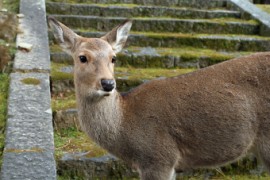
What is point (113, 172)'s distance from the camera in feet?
19.3

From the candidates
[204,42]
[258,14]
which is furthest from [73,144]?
[258,14]

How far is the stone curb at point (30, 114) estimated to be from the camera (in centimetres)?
477

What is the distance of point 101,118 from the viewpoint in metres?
5.20

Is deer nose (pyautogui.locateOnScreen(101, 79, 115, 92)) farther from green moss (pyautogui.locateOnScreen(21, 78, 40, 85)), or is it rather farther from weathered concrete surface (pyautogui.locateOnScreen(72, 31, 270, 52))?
weathered concrete surface (pyautogui.locateOnScreen(72, 31, 270, 52))

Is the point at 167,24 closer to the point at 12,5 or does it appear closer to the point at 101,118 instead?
the point at 12,5

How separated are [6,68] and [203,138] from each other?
2834mm

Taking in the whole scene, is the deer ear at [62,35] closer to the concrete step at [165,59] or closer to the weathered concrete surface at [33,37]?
the weathered concrete surface at [33,37]

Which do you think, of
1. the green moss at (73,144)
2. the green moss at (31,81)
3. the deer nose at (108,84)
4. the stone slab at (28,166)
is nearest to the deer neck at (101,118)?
the deer nose at (108,84)

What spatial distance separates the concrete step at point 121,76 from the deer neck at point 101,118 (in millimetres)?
1963

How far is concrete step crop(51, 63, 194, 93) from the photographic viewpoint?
Result: 7.16 meters

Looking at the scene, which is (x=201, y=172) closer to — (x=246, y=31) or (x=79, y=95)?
(x=79, y=95)

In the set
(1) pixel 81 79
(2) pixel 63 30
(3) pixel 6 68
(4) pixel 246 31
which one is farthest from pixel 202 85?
(4) pixel 246 31

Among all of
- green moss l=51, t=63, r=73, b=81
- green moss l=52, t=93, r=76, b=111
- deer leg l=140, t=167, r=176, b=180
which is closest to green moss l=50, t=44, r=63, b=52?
green moss l=51, t=63, r=73, b=81

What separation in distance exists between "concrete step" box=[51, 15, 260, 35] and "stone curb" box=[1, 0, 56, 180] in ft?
3.95
